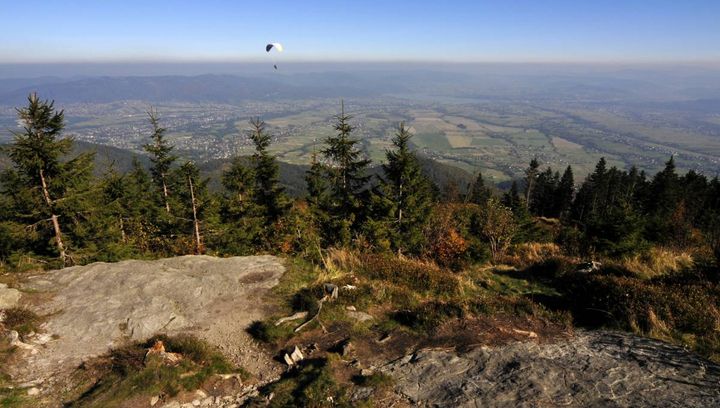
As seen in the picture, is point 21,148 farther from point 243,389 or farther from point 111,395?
point 243,389

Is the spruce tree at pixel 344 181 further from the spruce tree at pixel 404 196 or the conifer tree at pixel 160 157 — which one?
the conifer tree at pixel 160 157

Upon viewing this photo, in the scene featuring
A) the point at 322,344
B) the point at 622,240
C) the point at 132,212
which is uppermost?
the point at 322,344

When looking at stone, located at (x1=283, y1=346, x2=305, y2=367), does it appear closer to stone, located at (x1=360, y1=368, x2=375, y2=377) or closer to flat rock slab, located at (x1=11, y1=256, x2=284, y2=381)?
flat rock slab, located at (x1=11, y1=256, x2=284, y2=381)

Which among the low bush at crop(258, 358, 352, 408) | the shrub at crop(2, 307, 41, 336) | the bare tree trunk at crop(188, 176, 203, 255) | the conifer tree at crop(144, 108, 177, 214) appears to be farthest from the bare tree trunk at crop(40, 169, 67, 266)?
the low bush at crop(258, 358, 352, 408)

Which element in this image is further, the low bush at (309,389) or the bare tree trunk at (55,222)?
the bare tree trunk at (55,222)

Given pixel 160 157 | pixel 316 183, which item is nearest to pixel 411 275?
pixel 316 183

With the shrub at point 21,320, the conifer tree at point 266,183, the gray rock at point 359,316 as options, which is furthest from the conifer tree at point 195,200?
the gray rock at point 359,316

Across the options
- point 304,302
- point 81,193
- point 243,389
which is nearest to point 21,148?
point 81,193
